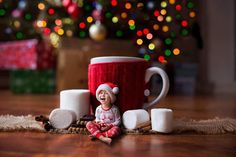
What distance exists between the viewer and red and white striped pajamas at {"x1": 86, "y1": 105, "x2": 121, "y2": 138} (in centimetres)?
61

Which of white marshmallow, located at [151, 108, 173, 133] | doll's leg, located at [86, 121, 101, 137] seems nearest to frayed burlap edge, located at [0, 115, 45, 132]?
doll's leg, located at [86, 121, 101, 137]

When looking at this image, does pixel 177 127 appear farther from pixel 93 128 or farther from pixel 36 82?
pixel 36 82

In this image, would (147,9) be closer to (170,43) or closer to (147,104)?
(170,43)

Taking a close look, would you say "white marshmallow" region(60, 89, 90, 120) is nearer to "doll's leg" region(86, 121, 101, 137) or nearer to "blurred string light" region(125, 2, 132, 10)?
"doll's leg" region(86, 121, 101, 137)

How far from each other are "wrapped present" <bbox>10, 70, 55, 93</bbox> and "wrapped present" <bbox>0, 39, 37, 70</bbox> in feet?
0.20

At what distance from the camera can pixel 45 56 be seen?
209 cm

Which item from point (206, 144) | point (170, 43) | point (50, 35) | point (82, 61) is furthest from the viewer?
point (170, 43)

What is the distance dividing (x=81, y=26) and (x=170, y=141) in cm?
166

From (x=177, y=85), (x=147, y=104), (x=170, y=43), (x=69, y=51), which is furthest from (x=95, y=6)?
(x=147, y=104)

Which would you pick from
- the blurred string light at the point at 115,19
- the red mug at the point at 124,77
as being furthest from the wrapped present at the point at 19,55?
the red mug at the point at 124,77

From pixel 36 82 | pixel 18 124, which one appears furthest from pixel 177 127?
pixel 36 82

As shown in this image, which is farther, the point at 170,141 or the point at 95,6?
the point at 95,6

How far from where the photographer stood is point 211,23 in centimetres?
262

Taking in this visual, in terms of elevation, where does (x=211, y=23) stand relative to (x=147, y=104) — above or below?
above
